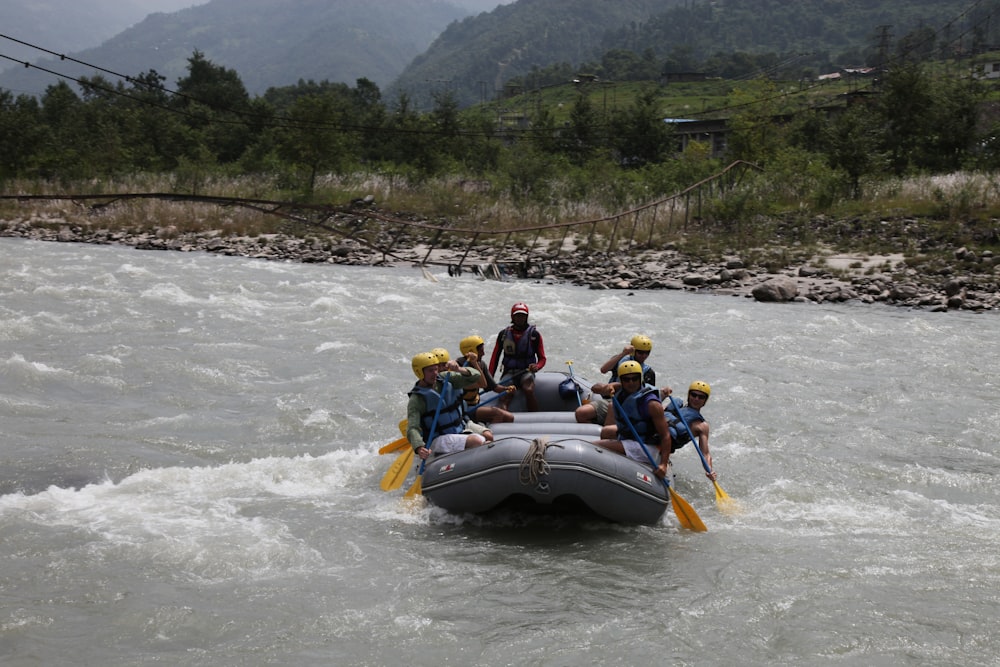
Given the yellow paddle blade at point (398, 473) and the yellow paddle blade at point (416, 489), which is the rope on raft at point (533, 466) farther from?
the yellow paddle blade at point (398, 473)

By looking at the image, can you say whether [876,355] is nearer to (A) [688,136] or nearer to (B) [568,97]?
(A) [688,136]

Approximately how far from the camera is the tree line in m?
30.4

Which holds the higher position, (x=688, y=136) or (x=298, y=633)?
(x=688, y=136)

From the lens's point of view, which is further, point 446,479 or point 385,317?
point 385,317

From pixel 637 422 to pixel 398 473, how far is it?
1993 mm

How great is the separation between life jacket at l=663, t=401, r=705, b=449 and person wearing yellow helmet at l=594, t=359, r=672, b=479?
0.36 meters

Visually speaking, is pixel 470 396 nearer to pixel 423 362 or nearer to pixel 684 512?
pixel 423 362

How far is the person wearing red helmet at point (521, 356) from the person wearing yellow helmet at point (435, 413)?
152 centimetres

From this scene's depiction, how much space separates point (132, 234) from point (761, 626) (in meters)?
25.9

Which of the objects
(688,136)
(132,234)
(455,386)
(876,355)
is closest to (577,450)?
(455,386)

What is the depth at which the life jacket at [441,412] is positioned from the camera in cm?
782

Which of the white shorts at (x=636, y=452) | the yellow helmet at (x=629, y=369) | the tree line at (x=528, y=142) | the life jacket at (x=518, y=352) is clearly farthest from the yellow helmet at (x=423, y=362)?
the tree line at (x=528, y=142)

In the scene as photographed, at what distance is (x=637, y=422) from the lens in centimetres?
770

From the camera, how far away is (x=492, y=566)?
6.61 metres
